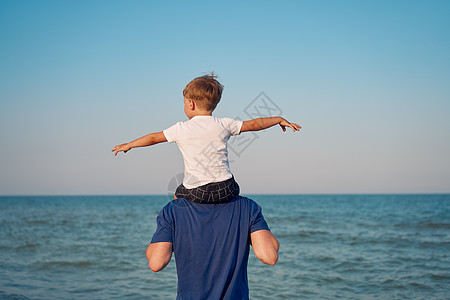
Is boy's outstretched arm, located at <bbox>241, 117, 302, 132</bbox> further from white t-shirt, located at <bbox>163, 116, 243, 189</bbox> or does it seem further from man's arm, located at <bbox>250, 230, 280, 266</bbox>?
man's arm, located at <bbox>250, 230, 280, 266</bbox>

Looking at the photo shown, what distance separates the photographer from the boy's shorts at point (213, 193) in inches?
99.0

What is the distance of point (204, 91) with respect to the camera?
2.61 meters

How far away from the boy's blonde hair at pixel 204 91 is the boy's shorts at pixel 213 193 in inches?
19.2

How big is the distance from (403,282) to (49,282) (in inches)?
340

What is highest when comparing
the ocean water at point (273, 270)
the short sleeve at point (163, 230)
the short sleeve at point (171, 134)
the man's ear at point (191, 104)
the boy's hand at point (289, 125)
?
the man's ear at point (191, 104)

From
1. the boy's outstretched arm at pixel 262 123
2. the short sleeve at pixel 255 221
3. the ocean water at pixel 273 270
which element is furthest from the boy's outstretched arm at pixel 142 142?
the ocean water at pixel 273 270

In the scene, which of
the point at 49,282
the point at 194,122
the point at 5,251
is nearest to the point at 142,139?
the point at 194,122

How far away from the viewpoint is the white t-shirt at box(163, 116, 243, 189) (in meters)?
2.57

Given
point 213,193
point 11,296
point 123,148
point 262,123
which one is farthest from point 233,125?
point 11,296

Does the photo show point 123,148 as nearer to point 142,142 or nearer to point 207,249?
point 142,142

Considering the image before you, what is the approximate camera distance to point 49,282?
34.7 feet

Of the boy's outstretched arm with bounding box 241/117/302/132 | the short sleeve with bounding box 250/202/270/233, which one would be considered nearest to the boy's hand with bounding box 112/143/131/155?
the boy's outstretched arm with bounding box 241/117/302/132

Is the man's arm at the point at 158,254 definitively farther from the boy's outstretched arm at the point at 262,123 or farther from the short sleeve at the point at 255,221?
the boy's outstretched arm at the point at 262,123

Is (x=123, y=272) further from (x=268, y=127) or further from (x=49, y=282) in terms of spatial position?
(x=268, y=127)
